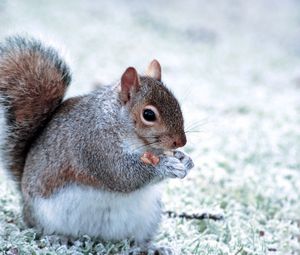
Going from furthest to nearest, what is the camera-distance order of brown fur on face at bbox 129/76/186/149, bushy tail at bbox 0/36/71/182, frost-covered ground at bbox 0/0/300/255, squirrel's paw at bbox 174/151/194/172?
frost-covered ground at bbox 0/0/300/255, bushy tail at bbox 0/36/71/182, squirrel's paw at bbox 174/151/194/172, brown fur on face at bbox 129/76/186/149

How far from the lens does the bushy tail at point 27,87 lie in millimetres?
2736

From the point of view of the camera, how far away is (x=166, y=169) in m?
2.54

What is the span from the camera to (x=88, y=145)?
2584mm

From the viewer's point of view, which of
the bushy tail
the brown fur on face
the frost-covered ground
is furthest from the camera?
the frost-covered ground

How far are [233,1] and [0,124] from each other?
45.6 ft

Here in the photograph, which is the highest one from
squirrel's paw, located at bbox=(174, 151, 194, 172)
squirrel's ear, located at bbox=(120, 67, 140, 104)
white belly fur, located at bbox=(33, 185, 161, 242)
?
squirrel's ear, located at bbox=(120, 67, 140, 104)

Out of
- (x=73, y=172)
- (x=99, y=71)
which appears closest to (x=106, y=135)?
(x=73, y=172)

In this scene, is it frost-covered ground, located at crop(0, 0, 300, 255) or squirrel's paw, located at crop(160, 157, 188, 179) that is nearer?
squirrel's paw, located at crop(160, 157, 188, 179)

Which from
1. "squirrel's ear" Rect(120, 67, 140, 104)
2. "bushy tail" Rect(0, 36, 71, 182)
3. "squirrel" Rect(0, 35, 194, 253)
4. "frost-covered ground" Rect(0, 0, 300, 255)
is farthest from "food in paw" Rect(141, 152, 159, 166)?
"bushy tail" Rect(0, 36, 71, 182)

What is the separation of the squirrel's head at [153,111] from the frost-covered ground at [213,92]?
14.5 inches

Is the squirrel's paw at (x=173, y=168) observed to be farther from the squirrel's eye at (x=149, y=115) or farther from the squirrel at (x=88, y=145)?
the squirrel's eye at (x=149, y=115)

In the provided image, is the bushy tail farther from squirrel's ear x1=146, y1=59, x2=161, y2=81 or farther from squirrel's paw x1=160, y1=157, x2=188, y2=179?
squirrel's paw x1=160, y1=157, x2=188, y2=179

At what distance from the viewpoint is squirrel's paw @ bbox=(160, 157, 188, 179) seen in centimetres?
254

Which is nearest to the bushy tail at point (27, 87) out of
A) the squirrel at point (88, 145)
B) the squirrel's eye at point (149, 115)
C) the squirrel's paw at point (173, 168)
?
the squirrel at point (88, 145)
